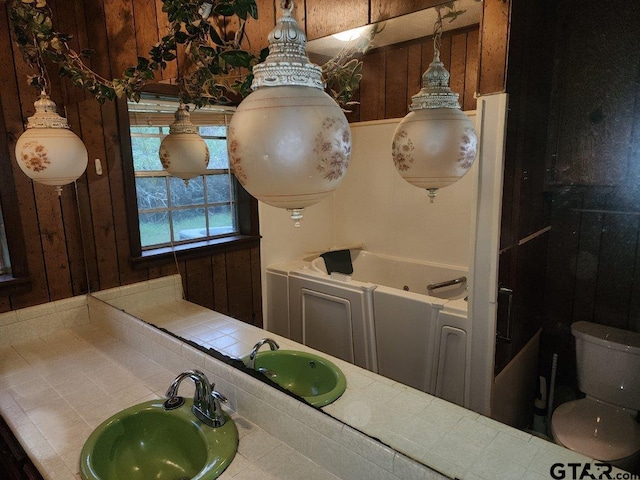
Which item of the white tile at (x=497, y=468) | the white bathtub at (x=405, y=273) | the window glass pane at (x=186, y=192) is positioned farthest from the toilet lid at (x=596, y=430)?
the window glass pane at (x=186, y=192)

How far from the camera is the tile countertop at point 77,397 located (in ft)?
3.08

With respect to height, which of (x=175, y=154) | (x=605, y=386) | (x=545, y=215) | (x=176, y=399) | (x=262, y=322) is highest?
(x=175, y=154)

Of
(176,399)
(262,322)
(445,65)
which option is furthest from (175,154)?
(445,65)

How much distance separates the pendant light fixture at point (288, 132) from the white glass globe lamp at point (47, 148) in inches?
46.1

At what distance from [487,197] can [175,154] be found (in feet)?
3.44

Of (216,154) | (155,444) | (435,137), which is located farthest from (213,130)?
(155,444)

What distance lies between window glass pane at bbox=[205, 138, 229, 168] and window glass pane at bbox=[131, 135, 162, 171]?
8.5 inches

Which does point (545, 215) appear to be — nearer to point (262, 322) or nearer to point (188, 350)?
point (262, 322)

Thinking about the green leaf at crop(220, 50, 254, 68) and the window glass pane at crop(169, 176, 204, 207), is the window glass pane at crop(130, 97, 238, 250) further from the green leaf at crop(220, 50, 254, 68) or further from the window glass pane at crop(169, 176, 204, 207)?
the green leaf at crop(220, 50, 254, 68)

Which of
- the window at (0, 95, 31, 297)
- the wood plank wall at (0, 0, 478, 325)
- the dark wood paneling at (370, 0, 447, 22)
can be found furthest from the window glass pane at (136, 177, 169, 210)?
the dark wood paneling at (370, 0, 447, 22)

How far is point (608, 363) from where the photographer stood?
2.22 ft

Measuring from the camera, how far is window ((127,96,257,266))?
4.29ft

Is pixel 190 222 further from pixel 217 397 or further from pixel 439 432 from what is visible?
pixel 439 432

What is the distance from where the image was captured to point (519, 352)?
79cm
